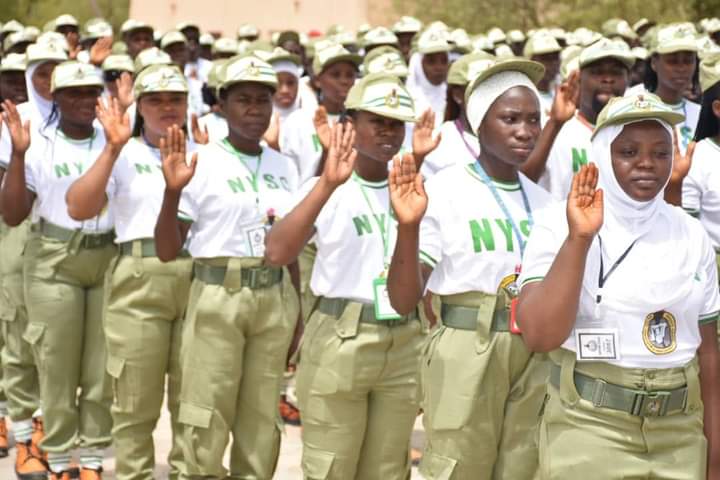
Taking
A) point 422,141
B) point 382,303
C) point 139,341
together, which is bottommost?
point 139,341

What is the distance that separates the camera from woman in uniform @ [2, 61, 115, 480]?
8023mm

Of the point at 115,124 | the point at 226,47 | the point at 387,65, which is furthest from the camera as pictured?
the point at 226,47

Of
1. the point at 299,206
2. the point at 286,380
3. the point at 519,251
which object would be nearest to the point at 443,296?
the point at 519,251

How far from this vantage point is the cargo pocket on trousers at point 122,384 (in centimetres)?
765

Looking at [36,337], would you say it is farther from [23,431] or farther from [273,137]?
[273,137]

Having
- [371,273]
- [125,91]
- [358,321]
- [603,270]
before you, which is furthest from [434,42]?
[603,270]

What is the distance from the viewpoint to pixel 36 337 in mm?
8133

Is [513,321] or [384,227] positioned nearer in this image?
[513,321]

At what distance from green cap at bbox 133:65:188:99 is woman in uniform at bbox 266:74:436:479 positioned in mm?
1546

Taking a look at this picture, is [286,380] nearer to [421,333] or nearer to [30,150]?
[30,150]

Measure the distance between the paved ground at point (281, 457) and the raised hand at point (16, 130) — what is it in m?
2.07

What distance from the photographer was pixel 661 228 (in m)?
4.86

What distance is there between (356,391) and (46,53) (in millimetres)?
4089

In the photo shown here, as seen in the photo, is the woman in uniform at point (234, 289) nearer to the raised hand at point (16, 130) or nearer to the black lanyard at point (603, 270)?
the raised hand at point (16, 130)
